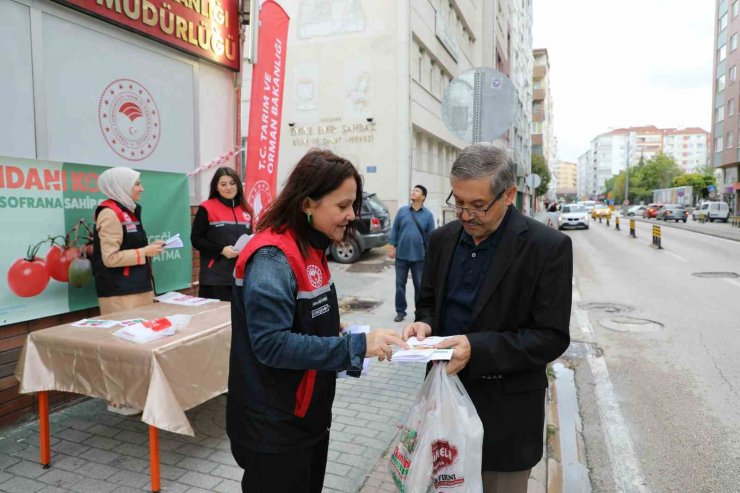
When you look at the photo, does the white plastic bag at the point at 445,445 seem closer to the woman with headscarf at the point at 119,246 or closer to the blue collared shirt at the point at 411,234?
the woman with headscarf at the point at 119,246

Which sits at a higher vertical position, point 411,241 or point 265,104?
point 265,104

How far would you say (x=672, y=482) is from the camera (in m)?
3.56

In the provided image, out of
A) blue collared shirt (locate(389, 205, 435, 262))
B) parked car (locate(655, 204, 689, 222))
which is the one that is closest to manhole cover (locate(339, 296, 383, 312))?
blue collared shirt (locate(389, 205, 435, 262))

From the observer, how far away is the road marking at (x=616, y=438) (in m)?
3.59

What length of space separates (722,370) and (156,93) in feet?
22.7

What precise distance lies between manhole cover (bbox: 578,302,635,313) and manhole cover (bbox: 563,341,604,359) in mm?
2280

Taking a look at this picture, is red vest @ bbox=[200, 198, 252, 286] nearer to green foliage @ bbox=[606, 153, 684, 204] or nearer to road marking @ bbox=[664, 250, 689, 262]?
road marking @ bbox=[664, 250, 689, 262]

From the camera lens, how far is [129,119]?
16.9 ft

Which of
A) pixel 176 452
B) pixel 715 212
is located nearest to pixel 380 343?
pixel 176 452

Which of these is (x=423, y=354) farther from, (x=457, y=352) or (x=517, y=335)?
(x=517, y=335)

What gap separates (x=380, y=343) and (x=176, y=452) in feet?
8.59

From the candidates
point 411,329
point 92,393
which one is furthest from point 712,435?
point 92,393

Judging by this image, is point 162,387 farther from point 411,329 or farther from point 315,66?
point 315,66

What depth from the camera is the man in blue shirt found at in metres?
7.83
